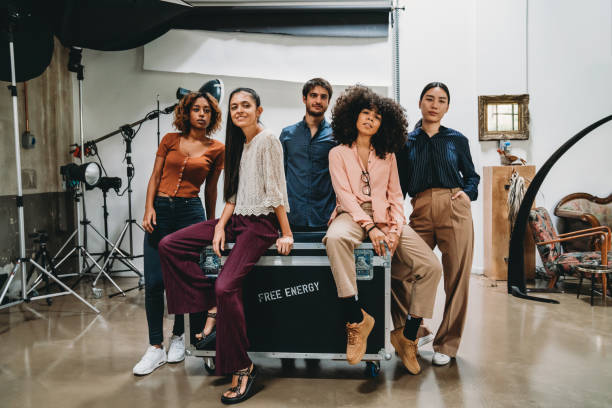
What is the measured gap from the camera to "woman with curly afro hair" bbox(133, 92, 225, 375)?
9.29 feet

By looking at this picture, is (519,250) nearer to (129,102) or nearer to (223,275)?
(223,275)

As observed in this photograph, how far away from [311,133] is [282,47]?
3051mm

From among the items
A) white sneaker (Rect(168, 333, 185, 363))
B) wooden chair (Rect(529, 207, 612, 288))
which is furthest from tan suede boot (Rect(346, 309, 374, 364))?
wooden chair (Rect(529, 207, 612, 288))

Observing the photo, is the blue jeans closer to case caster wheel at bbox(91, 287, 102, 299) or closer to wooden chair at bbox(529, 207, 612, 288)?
case caster wheel at bbox(91, 287, 102, 299)

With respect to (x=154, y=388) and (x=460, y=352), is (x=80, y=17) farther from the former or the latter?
(x=460, y=352)

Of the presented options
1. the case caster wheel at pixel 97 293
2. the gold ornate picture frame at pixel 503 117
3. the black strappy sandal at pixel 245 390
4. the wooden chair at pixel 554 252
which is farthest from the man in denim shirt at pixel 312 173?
the gold ornate picture frame at pixel 503 117

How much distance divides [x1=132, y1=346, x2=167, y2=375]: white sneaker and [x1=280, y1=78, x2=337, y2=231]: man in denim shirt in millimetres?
1247

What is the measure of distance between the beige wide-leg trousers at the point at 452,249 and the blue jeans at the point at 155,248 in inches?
61.7

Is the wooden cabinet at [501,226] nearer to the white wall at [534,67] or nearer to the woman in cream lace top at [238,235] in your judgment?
the white wall at [534,67]

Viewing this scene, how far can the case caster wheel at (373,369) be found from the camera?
8.75 ft

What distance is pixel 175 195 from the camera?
289 cm

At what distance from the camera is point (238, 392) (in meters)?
2.36

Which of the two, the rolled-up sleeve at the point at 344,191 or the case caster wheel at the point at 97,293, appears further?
the case caster wheel at the point at 97,293

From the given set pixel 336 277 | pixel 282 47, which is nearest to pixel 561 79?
pixel 282 47
